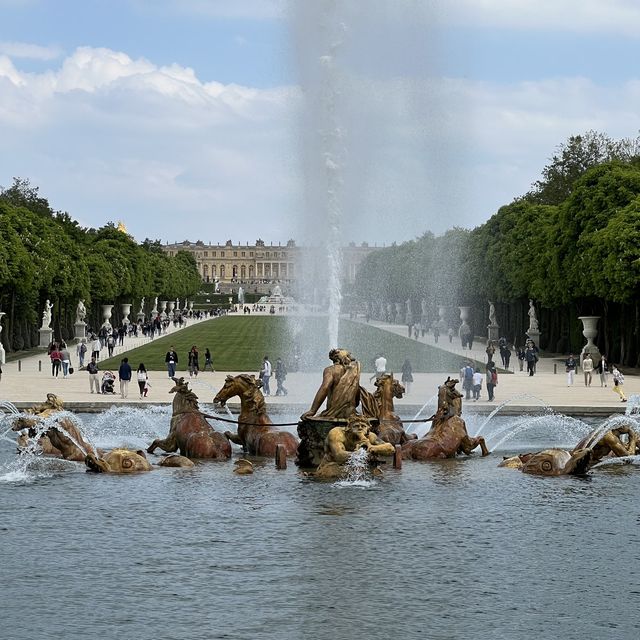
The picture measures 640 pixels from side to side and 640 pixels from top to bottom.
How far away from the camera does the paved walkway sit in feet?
129

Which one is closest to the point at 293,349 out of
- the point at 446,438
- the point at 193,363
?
the point at 193,363

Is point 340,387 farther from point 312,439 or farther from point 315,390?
point 315,390

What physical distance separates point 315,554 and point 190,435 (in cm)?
857

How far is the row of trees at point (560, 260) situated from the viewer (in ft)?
194

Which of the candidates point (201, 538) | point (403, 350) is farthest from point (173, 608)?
point (403, 350)

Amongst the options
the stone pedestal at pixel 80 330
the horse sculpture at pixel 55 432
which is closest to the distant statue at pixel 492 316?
the stone pedestal at pixel 80 330

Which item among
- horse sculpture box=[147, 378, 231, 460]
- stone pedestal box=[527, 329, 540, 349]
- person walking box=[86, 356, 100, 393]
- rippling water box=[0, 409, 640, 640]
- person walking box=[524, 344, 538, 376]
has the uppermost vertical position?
stone pedestal box=[527, 329, 540, 349]

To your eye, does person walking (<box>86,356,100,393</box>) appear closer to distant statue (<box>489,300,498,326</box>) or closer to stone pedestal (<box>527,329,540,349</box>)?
stone pedestal (<box>527,329,540,349</box>)

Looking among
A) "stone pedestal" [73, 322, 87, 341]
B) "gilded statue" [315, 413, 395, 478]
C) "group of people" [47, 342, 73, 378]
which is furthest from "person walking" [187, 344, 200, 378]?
"stone pedestal" [73, 322, 87, 341]

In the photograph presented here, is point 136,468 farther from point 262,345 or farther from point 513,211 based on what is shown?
point 513,211

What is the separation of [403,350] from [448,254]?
22449mm

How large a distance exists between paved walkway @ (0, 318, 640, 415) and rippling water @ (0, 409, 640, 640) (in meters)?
12.8

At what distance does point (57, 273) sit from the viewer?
3076 inches

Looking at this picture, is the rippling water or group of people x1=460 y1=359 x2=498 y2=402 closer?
the rippling water
